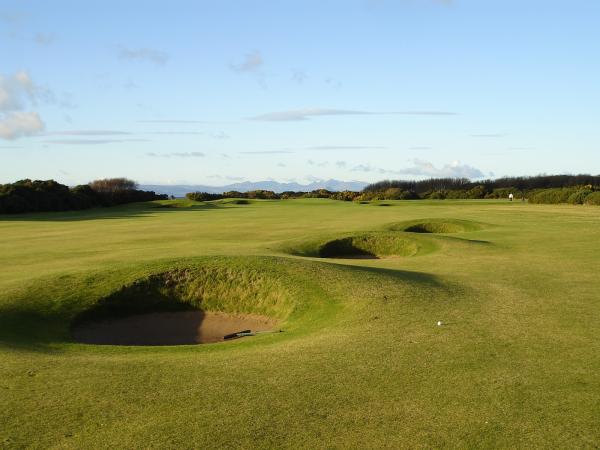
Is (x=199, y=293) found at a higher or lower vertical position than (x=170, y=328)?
higher

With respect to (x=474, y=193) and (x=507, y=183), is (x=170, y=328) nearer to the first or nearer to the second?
(x=474, y=193)

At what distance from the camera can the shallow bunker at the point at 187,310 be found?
45.9 feet

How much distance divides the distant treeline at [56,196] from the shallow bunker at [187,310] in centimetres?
4900

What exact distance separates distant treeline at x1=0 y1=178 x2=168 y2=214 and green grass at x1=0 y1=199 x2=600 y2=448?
44250mm

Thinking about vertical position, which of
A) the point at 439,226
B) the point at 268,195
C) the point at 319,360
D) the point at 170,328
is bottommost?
the point at 170,328

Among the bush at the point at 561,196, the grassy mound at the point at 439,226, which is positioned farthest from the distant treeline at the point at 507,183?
the grassy mound at the point at 439,226

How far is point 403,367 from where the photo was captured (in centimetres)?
855

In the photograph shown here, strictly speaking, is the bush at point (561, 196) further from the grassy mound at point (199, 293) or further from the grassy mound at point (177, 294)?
the grassy mound at point (199, 293)

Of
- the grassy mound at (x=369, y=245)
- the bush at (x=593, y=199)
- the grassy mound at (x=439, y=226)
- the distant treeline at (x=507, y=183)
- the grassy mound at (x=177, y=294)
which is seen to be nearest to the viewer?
the grassy mound at (x=177, y=294)

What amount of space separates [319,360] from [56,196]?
62.9 m

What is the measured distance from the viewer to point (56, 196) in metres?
64.8

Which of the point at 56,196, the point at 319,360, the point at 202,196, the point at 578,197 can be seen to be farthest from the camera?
the point at 202,196

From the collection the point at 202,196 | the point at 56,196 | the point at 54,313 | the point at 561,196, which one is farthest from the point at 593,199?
the point at 56,196

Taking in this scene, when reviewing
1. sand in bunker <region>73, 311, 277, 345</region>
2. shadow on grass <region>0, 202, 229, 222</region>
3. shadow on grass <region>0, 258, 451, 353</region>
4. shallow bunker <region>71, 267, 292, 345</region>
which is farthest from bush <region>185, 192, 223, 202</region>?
sand in bunker <region>73, 311, 277, 345</region>
